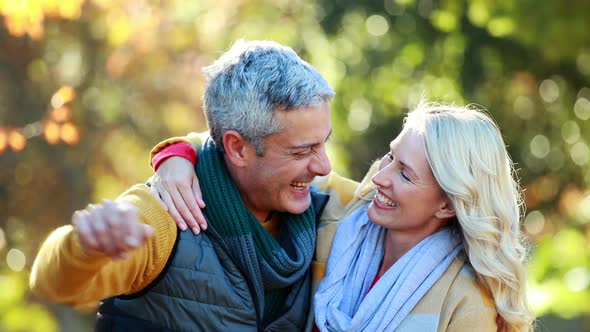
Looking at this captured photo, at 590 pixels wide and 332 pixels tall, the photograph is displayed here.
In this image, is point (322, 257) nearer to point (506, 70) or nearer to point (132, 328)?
point (132, 328)

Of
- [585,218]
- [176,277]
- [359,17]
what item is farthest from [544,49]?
[176,277]

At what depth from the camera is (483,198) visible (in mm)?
3211

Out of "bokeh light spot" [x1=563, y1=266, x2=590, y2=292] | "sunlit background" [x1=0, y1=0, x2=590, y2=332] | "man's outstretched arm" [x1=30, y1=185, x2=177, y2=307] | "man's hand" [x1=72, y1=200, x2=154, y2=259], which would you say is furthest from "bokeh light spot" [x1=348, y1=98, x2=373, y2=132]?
"man's hand" [x1=72, y1=200, x2=154, y2=259]

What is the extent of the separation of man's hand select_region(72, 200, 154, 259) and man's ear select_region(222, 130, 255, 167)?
3.27ft

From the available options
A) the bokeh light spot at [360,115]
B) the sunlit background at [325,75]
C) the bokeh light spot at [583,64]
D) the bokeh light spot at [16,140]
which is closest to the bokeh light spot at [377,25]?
the sunlit background at [325,75]

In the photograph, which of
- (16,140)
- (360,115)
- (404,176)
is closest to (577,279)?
(360,115)

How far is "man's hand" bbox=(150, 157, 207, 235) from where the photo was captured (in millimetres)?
3111

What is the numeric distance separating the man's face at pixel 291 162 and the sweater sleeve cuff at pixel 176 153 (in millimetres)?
237

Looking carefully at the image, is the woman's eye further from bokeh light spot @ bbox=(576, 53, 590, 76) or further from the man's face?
bokeh light spot @ bbox=(576, 53, 590, 76)

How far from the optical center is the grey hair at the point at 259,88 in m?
3.17

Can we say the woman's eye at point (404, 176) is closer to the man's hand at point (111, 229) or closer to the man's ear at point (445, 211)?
the man's ear at point (445, 211)

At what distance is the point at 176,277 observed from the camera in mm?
3008

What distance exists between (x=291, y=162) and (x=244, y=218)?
10.3 inches

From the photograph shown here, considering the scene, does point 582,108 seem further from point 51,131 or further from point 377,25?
point 51,131
